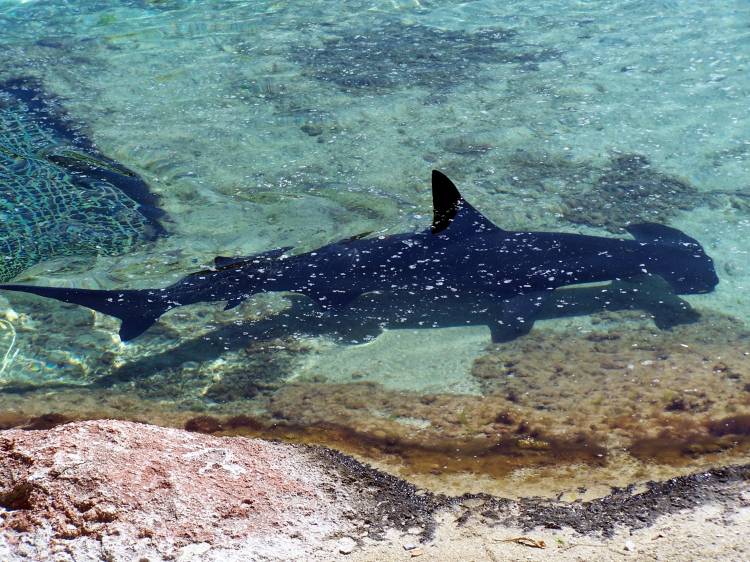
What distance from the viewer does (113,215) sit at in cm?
718

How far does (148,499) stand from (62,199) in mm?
5081

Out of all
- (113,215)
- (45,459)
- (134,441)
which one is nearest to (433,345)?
(134,441)

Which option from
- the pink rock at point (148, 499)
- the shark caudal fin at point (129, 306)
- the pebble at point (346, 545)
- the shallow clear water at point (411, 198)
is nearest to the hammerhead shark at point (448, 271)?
the shark caudal fin at point (129, 306)

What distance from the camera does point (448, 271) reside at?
578 cm

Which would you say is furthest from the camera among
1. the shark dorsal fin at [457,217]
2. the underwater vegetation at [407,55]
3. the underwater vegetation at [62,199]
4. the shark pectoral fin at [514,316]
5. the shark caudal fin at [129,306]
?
the underwater vegetation at [407,55]

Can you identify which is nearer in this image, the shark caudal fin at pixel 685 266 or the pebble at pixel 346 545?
the pebble at pixel 346 545

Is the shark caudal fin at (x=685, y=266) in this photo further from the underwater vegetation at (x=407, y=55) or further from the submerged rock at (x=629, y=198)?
the underwater vegetation at (x=407, y=55)

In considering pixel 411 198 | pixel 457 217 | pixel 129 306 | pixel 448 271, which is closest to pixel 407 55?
pixel 411 198

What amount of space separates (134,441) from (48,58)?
9183 millimetres

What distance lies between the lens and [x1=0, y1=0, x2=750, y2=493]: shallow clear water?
4535mm

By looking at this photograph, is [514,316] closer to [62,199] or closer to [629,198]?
[629,198]

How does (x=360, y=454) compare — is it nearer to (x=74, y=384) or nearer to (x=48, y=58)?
(x=74, y=384)

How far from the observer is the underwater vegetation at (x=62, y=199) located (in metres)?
6.78

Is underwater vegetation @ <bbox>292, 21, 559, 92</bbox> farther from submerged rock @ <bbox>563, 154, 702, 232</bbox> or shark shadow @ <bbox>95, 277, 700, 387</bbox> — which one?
shark shadow @ <bbox>95, 277, 700, 387</bbox>
